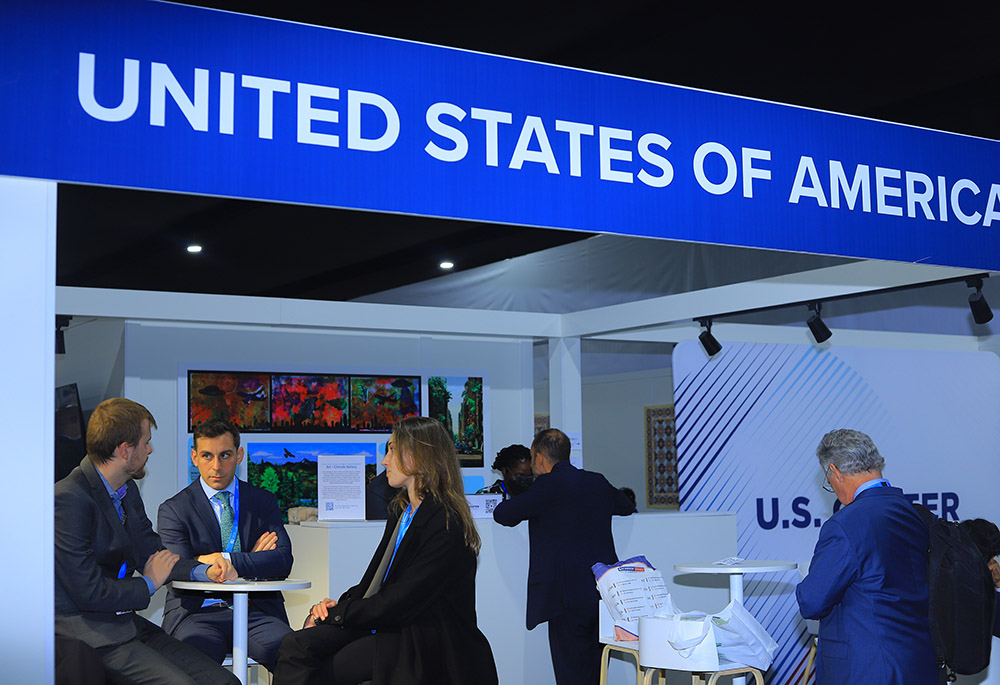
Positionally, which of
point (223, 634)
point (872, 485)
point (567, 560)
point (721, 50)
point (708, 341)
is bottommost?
point (223, 634)

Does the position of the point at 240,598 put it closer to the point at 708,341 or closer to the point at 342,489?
the point at 342,489

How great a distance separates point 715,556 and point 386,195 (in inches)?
174

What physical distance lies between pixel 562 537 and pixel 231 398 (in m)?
2.98

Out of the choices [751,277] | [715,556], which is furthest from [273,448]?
[751,277]

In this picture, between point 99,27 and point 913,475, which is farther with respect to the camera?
point 913,475

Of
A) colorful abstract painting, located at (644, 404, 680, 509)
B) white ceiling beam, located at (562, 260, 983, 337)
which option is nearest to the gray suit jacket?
white ceiling beam, located at (562, 260, 983, 337)

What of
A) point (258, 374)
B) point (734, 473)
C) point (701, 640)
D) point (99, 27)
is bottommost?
point (701, 640)

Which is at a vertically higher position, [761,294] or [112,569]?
[761,294]

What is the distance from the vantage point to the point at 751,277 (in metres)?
8.09

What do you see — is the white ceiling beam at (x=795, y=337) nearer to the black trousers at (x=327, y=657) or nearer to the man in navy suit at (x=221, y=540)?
the man in navy suit at (x=221, y=540)

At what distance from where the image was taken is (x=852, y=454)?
337 cm

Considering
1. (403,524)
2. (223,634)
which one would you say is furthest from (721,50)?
(223,634)

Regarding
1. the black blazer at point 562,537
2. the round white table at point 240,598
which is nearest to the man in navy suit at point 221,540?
the round white table at point 240,598

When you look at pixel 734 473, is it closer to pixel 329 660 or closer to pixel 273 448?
pixel 273 448
